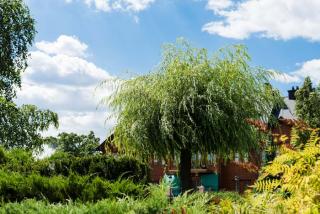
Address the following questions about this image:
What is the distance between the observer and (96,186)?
20.8ft

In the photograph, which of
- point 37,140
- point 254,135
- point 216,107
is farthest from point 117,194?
point 37,140

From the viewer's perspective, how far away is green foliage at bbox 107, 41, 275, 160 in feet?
51.3

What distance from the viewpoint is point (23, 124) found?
95.0ft

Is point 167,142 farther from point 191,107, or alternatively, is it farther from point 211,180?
point 211,180

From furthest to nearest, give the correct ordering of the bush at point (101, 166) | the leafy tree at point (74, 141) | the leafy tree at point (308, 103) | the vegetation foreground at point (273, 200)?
1. the leafy tree at point (74, 141)
2. the leafy tree at point (308, 103)
3. the bush at point (101, 166)
4. the vegetation foreground at point (273, 200)

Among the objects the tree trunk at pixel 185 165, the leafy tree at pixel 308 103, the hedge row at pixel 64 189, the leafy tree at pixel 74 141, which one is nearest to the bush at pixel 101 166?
the hedge row at pixel 64 189

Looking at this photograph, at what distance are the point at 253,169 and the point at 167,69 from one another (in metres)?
12.1

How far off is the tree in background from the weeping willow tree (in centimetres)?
1294

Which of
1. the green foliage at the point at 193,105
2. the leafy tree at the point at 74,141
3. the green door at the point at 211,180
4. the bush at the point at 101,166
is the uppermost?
the leafy tree at the point at 74,141

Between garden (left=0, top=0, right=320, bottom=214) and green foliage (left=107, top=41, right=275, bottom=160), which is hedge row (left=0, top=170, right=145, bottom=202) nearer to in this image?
garden (left=0, top=0, right=320, bottom=214)

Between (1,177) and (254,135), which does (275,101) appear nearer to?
(254,135)

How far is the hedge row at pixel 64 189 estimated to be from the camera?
247 inches

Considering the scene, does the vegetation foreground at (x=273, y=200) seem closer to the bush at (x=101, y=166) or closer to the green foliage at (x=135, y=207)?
the green foliage at (x=135, y=207)

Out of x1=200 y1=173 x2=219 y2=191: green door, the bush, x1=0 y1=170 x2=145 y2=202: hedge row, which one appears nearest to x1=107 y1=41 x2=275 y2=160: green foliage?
the bush
